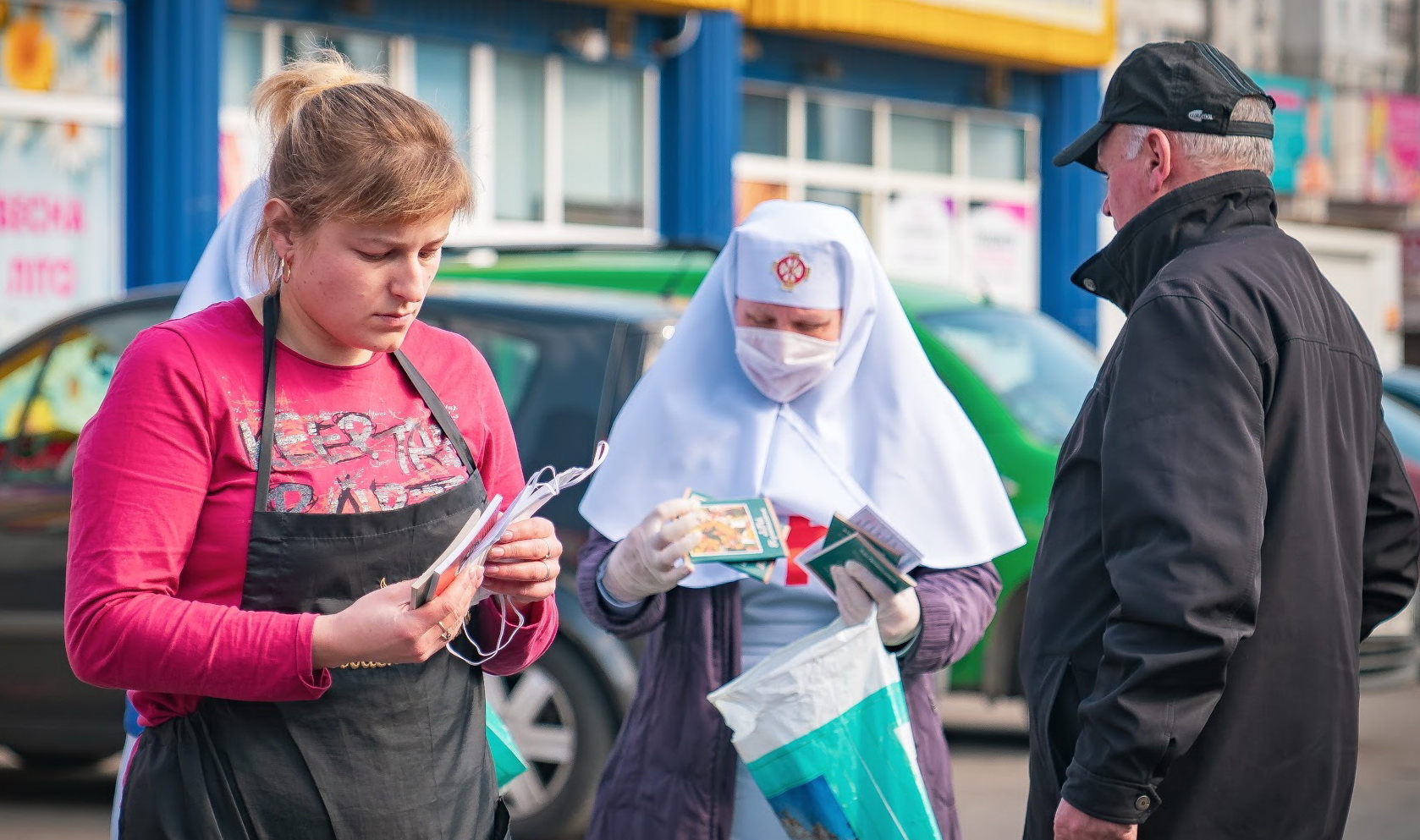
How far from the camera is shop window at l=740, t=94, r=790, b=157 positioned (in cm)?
1731

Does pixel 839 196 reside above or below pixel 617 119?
below

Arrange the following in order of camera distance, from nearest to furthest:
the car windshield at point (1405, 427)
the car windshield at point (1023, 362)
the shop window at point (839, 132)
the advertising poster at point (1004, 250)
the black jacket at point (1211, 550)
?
the black jacket at point (1211, 550), the car windshield at point (1023, 362), the car windshield at point (1405, 427), the shop window at point (839, 132), the advertising poster at point (1004, 250)

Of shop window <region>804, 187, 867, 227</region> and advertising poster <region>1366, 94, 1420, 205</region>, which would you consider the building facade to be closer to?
shop window <region>804, 187, 867, 227</region>

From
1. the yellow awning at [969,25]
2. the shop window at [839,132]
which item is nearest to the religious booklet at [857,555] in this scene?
the yellow awning at [969,25]

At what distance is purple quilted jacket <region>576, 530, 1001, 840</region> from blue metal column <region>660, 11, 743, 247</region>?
12.5m

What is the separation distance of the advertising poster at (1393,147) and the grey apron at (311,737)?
43101 mm

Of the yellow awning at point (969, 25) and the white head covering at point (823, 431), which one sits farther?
the yellow awning at point (969, 25)

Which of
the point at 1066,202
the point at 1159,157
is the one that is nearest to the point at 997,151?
the point at 1066,202

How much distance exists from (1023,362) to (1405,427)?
9.59 feet

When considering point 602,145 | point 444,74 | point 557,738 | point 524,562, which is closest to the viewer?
point 524,562

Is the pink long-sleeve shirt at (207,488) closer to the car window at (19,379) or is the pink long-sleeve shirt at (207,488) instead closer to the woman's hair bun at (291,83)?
the woman's hair bun at (291,83)

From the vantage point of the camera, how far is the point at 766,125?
17.5m

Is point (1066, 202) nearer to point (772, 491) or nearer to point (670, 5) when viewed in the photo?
point (670, 5)

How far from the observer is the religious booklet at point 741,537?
309 cm
